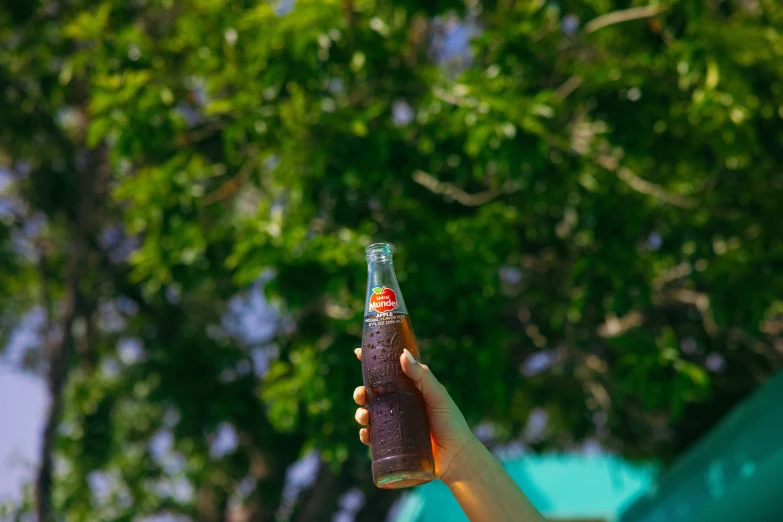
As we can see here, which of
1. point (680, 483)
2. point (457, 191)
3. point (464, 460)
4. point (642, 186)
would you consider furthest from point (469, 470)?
point (680, 483)

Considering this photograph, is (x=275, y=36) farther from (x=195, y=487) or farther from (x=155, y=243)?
(x=195, y=487)

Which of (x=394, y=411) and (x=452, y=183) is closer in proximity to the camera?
(x=394, y=411)

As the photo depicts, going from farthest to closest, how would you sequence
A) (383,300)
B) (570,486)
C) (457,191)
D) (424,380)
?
(570,486)
(457,191)
(383,300)
(424,380)

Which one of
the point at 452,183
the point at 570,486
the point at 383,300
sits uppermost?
the point at 383,300

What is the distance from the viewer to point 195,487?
1166 cm

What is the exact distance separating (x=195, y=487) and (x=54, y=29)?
534 cm

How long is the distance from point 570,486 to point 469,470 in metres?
10.7

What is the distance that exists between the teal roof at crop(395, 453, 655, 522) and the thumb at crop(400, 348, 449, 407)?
391 inches

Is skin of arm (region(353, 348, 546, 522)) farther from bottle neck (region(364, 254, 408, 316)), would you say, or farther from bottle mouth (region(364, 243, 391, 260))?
bottle mouth (region(364, 243, 391, 260))

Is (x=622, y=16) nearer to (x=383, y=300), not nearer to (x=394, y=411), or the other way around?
(x=383, y=300)

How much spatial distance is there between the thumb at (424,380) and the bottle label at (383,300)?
0.13 meters

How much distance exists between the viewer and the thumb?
101 inches

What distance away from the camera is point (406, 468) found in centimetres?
260

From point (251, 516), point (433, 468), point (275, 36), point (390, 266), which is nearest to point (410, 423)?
point (433, 468)
